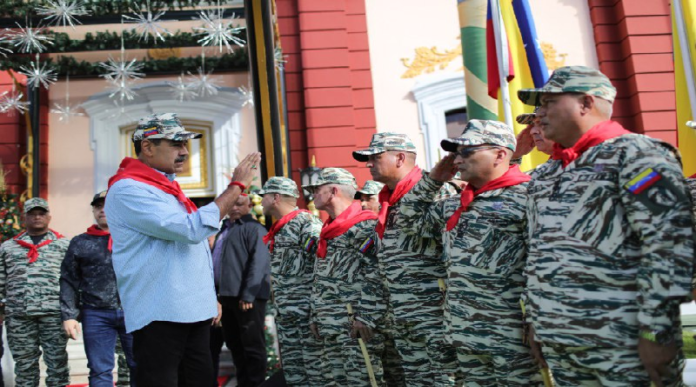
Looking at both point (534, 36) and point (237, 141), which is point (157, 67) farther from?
point (534, 36)

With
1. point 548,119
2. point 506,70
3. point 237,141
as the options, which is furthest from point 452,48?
point 548,119

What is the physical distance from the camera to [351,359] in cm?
470

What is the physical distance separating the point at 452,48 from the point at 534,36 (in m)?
4.45

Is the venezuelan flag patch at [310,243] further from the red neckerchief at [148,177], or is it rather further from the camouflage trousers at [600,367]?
the camouflage trousers at [600,367]

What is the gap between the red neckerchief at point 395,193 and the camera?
3.81m

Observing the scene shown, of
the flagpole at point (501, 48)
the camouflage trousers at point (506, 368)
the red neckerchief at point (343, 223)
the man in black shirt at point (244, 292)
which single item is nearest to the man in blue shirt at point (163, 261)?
the camouflage trousers at point (506, 368)

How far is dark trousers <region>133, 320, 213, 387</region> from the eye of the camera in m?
3.04

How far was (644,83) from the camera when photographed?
10.0 meters

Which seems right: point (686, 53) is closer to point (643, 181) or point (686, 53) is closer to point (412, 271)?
point (412, 271)

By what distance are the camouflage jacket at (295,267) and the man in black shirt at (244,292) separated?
0.76m

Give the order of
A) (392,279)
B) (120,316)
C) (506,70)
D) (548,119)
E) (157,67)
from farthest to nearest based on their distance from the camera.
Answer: (157,67) → (506,70) → (120,316) → (392,279) → (548,119)

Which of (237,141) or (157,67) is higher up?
(157,67)

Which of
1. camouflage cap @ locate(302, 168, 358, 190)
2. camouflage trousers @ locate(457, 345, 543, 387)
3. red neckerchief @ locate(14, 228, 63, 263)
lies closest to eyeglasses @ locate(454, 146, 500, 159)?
camouflage trousers @ locate(457, 345, 543, 387)

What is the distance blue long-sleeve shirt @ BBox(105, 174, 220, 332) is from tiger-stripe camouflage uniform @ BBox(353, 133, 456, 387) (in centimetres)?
112
